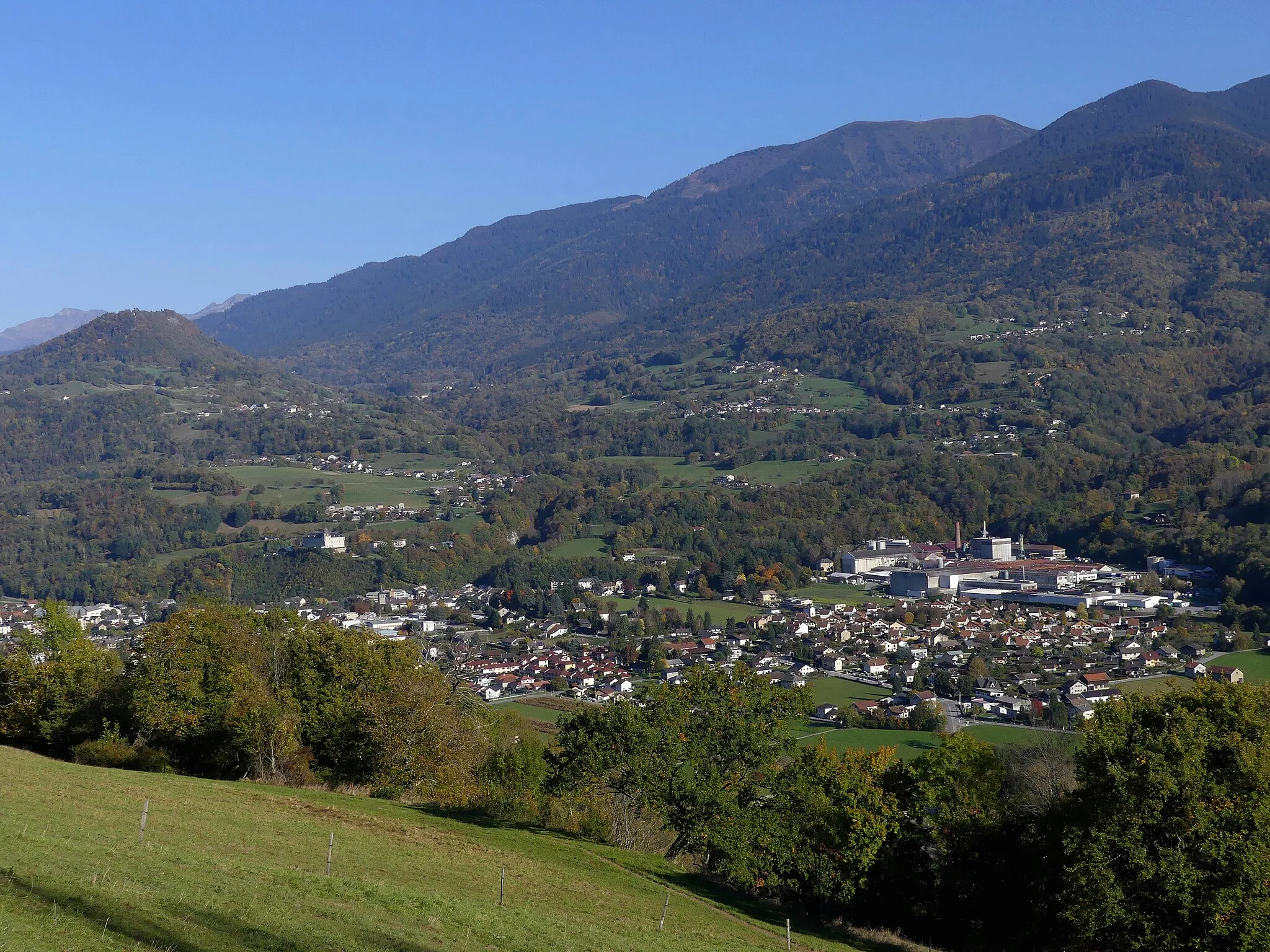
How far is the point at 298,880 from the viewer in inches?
510

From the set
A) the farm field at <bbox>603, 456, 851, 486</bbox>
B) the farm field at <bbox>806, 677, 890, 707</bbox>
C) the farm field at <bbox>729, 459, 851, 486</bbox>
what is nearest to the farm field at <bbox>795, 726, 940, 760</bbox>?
the farm field at <bbox>806, 677, 890, 707</bbox>

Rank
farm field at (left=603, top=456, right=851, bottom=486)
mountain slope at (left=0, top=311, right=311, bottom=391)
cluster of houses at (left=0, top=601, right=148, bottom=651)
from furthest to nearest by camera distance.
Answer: mountain slope at (left=0, top=311, right=311, bottom=391), farm field at (left=603, top=456, right=851, bottom=486), cluster of houses at (left=0, top=601, right=148, bottom=651)

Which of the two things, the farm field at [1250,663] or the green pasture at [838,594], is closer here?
the farm field at [1250,663]

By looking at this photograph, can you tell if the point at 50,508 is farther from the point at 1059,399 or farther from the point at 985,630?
the point at 1059,399

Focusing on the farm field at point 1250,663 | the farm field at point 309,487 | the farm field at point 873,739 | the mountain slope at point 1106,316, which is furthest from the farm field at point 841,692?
the mountain slope at point 1106,316

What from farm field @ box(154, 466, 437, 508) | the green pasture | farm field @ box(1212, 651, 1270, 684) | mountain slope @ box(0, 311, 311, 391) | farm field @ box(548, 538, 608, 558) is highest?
mountain slope @ box(0, 311, 311, 391)

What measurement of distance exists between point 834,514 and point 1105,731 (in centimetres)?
7738

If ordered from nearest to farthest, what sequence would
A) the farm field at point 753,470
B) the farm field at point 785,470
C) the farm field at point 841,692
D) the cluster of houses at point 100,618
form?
the farm field at point 841,692, the cluster of houses at point 100,618, the farm field at point 785,470, the farm field at point 753,470

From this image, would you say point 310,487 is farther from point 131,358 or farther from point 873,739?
point 873,739

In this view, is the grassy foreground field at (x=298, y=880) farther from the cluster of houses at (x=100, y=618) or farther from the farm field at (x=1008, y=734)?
the cluster of houses at (x=100, y=618)

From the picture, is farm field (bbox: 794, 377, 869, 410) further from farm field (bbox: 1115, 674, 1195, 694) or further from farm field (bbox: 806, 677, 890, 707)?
farm field (bbox: 1115, 674, 1195, 694)

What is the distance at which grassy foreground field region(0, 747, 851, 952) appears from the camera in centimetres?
1032

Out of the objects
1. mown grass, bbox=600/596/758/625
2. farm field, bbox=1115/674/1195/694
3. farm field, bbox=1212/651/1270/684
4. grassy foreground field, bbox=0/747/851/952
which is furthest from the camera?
mown grass, bbox=600/596/758/625

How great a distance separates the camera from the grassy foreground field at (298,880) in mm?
10320
